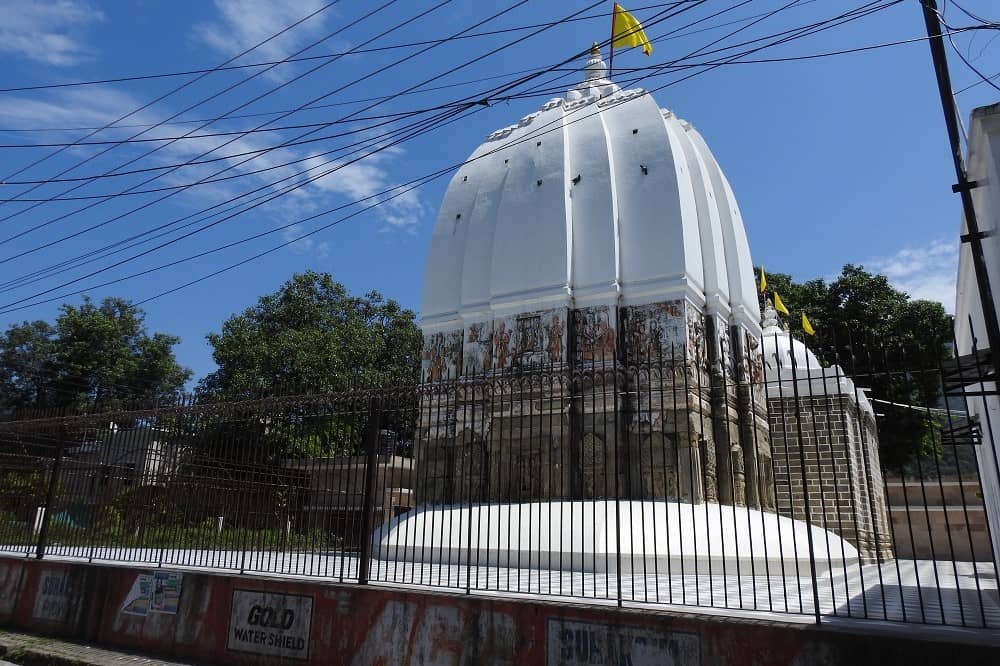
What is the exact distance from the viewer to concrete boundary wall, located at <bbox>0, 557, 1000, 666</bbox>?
4.43 metres

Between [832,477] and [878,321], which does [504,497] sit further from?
[878,321]

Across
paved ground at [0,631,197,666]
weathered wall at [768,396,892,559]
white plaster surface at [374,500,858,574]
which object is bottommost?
paved ground at [0,631,197,666]

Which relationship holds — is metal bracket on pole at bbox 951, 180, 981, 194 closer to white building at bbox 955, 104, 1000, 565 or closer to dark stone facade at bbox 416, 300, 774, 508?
white building at bbox 955, 104, 1000, 565

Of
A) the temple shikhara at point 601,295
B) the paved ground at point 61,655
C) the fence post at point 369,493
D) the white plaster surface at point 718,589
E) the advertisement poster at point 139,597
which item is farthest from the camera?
the temple shikhara at point 601,295

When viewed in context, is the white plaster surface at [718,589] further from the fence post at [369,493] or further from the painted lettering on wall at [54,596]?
the painted lettering on wall at [54,596]

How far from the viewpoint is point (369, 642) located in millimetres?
6035

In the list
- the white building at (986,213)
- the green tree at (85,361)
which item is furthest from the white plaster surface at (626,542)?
the green tree at (85,361)

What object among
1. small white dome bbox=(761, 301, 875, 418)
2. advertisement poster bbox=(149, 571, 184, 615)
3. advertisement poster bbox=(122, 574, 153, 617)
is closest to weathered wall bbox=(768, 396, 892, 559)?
small white dome bbox=(761, 301, 875, 418)

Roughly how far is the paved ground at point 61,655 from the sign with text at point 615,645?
409 cm

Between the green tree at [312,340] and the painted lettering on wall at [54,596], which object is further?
the green tree at [312,340]

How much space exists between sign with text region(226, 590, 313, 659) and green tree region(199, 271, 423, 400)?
14761 mm

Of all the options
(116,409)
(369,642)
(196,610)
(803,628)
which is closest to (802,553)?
(803,628)

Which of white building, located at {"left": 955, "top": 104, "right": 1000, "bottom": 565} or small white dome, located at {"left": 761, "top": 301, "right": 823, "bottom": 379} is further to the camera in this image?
small white dome, located at {"left": 761, "top": 301, "right": 823, "bottom": 379}

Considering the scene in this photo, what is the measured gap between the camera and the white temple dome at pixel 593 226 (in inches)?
594
